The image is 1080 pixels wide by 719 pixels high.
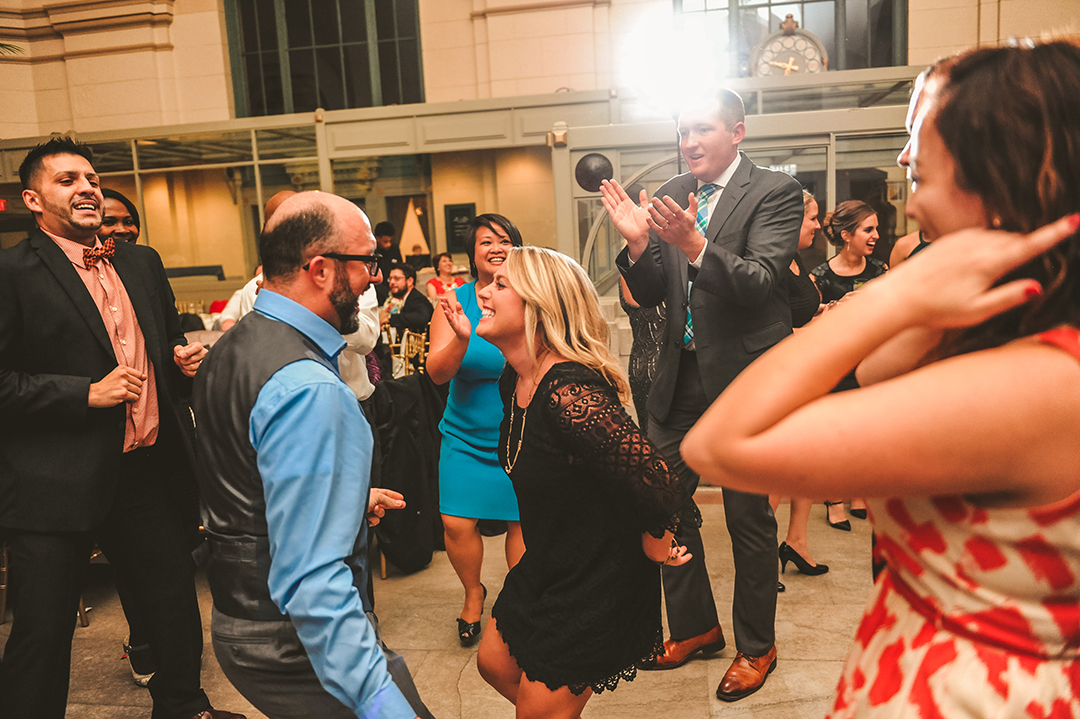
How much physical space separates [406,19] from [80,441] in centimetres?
1081

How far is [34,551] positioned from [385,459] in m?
1.88

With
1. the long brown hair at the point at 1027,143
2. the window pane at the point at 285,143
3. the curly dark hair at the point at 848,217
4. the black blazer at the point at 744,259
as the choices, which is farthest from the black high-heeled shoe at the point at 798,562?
the window pane at the point at 285,143

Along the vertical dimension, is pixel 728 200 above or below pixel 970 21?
below

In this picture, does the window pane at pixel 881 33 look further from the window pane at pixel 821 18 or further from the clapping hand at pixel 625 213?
the clapping hand at pixel 625 213

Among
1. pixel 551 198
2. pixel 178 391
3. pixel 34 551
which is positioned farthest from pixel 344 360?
pixel 551 198

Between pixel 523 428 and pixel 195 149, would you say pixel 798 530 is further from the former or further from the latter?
pixel 195 149

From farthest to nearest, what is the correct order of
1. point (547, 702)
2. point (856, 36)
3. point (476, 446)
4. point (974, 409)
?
point (856, 36) → point (476, 446) → point (547, 702) → point (974, 409)

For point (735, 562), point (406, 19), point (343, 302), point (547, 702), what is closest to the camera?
point (343, 302)

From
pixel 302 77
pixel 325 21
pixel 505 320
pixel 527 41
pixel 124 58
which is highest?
pixel 325 21

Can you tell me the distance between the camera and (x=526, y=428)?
211 cm

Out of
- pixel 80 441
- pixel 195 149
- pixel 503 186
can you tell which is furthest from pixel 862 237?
pixel 195 149

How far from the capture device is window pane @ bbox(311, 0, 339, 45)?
39.2 feet

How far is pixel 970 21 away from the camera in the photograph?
9.84 metres

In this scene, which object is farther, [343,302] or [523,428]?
[523,428]
